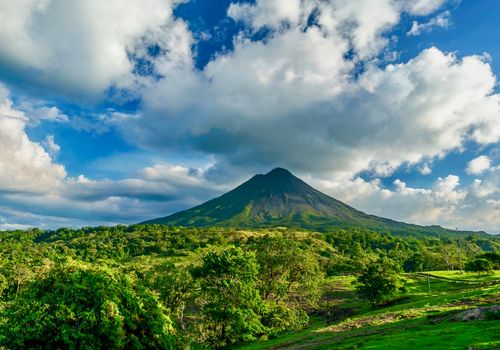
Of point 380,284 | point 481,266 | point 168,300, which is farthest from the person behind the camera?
point 481,266

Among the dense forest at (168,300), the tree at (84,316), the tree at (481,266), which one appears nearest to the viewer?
the tree at (84,316)

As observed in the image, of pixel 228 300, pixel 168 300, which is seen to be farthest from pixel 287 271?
pixel 228 300

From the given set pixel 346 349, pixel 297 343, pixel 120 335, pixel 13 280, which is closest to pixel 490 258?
pixel 297 343

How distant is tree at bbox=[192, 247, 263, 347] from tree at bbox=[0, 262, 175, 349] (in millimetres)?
18638

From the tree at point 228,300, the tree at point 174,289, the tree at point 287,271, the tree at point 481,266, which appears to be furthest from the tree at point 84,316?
the tree at point 481,266

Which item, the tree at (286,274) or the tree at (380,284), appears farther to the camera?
the tree at (380,284)

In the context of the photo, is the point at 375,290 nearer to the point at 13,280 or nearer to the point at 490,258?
the point at 490,258

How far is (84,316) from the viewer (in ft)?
75.6

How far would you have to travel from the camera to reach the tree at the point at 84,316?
22.5 meters

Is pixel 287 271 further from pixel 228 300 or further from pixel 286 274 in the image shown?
pixel 228 300

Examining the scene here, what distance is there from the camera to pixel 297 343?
1763 inches

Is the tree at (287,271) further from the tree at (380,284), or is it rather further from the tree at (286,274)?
the tree at (380,284)

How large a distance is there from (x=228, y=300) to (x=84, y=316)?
25014mm

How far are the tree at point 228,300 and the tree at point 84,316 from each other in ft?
61.1
